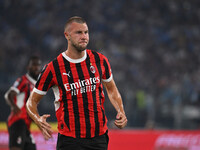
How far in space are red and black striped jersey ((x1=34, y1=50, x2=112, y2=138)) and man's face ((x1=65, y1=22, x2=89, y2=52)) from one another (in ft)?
0.57

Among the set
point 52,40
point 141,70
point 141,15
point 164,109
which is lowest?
point 164,109

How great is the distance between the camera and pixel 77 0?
52.2 ft

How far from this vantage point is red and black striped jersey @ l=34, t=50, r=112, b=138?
11.7ft

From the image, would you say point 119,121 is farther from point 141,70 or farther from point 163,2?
point 163,2

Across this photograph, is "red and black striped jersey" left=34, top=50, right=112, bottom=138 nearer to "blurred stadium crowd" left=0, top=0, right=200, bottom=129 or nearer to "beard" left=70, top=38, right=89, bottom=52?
"beard" left=70, top=38, right=89, bottom=52

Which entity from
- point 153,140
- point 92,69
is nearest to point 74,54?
point 92,69

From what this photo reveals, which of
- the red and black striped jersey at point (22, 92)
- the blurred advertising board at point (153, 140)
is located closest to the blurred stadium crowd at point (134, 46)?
the blurred advertising board at point (153, 140)

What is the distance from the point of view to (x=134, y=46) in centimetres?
1469

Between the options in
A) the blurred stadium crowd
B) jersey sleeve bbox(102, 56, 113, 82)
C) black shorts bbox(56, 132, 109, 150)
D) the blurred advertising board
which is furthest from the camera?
the blurred stadium crowd

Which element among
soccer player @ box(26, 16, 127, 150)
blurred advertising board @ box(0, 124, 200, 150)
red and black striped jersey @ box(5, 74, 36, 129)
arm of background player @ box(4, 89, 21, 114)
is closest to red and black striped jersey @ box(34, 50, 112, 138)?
soccer player @ box(26, 16, 127, 150)

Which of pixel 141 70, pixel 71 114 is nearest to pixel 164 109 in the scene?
pixel 141 70

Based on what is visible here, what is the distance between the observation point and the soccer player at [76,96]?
11.6ft

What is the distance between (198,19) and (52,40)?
19.6 ft

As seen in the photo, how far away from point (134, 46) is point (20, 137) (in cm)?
907
